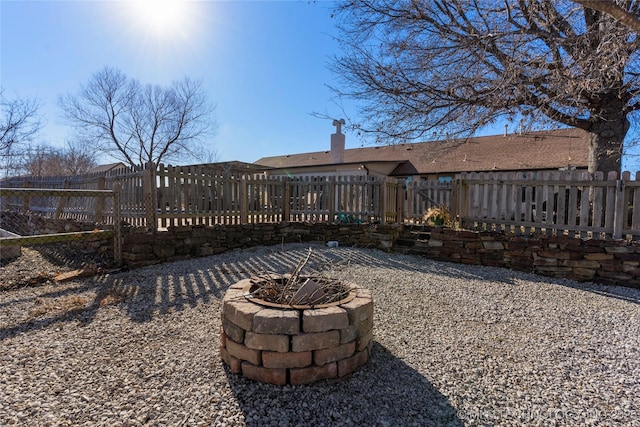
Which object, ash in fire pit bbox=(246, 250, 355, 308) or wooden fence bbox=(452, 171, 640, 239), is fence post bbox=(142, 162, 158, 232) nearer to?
ash in fire pit bbox=(246, 250, 355, 308)

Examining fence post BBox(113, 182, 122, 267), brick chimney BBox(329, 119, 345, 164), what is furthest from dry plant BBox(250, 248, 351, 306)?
Answer: brick chimney BBox(329, 119, 345, 164)

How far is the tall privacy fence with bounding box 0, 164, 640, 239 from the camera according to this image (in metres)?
5.29

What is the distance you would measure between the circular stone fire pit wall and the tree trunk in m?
7.55

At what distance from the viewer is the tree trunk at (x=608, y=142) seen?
6.96 m

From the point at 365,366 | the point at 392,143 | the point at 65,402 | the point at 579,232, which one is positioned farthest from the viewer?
the point at 392,143

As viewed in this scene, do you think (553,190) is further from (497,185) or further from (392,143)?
(392,143)


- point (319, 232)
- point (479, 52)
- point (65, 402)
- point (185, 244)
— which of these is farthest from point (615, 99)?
point (65, 402)

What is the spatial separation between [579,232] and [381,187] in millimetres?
3881

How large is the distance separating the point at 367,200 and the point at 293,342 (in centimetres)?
605

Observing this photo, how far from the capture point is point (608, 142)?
276 inches

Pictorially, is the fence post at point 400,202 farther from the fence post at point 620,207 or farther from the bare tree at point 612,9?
the bare tree at point 612,9

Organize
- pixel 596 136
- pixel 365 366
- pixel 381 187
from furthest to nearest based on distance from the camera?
1. pixel 381 187
2. pixel 596 136
3. pixel 365 366

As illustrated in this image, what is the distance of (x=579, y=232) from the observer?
17.7ft

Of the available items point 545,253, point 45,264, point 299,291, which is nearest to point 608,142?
point 545,253
